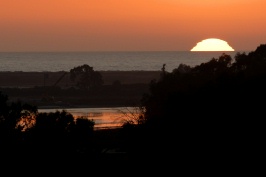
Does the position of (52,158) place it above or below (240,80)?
below

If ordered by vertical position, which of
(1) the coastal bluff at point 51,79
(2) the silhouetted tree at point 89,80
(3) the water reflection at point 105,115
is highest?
(2) the silhouetted tree at point 89,80

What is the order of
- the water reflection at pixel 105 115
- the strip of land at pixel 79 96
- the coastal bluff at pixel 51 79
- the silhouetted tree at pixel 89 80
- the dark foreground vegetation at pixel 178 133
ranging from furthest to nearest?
the coastal bluff at pixel 51 79 → the silhouetted tree at pixel 89 80 → the strip of land at pixel 79 96 → the water reflection at pixel 105 115 → the dark foreground vegetation at pixel 178 133

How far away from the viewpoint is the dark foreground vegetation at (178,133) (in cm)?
3678

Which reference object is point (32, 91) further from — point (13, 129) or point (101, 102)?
point (13, 129)

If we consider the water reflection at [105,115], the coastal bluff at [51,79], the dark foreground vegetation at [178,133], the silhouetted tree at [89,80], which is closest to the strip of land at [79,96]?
the silhouetted tree at [89,80]

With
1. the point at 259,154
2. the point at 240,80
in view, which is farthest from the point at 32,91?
the point at 259,154

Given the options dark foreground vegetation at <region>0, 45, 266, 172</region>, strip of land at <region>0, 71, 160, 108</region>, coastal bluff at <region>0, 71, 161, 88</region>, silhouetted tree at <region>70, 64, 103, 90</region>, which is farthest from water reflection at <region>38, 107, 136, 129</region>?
coastal bluff at <region>0, 71, 161, 88</region>

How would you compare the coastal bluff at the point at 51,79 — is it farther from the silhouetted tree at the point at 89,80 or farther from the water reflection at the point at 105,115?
the water reflection at the point at 105,115

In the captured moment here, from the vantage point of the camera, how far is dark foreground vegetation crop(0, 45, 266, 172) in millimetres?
36781

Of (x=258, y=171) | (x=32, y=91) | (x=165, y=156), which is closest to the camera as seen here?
(x=258, y=171)

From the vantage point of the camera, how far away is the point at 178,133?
38.5 m

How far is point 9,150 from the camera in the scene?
37.5m

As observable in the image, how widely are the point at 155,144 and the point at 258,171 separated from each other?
5337 mm

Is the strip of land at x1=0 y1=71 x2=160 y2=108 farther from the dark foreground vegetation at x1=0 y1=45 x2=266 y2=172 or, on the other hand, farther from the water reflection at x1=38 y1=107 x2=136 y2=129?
the dark foreground vegetation at x1=0 y1=45 x2=266 y2=172
